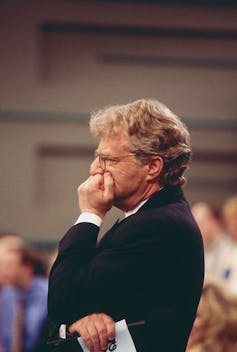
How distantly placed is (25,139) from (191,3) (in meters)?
1.01

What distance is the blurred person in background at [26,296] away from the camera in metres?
4.33

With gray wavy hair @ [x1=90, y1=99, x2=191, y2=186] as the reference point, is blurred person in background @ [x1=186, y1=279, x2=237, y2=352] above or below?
below

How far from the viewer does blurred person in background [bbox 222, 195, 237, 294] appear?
14.5 feet

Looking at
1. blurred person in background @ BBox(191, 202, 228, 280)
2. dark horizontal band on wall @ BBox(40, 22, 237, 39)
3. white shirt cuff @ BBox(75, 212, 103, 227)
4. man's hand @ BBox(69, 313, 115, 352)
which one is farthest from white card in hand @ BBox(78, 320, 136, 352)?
dark horizontal band on wall @ BBox(40, 22, 237, 39)

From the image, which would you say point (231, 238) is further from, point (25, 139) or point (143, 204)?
point (143, 204)

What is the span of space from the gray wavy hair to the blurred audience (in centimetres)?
209

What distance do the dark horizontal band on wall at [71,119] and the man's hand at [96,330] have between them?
2524 mm

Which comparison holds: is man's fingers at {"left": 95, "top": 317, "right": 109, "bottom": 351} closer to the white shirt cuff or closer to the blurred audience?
the white shirt cuff

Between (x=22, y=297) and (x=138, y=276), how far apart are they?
230 cm

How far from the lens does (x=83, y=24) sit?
474 centimetres

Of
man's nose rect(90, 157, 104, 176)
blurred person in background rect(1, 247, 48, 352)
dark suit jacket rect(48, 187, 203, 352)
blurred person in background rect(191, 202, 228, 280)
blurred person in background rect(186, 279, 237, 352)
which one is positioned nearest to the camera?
dark suit jacket rect(48, 187, 203, 352)

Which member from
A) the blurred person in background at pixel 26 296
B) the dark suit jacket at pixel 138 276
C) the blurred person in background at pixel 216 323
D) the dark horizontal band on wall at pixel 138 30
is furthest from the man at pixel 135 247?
the dark horizontal band on wall at pixel 138 30

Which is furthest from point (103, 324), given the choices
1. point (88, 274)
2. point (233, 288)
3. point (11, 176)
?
point (11, 176)

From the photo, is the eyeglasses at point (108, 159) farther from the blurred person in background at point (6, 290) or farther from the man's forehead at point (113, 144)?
the blurred person in background at point (6, 290)
